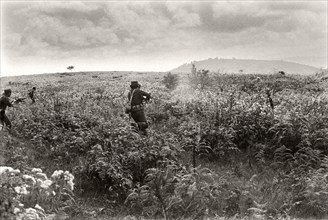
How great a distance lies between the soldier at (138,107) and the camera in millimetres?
12125

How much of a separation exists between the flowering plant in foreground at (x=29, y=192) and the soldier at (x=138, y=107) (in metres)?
4.48

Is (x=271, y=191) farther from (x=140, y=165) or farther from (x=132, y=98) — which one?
(x=132, y=98)

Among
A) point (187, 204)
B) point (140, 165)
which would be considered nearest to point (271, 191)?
point (187, 204)

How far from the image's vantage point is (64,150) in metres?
11.0

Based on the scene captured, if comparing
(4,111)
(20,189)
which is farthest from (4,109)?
(20,189)

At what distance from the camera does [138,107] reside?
12141mm

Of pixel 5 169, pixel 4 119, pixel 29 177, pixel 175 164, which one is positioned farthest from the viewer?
pixel 4 119

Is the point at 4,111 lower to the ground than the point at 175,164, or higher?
higher

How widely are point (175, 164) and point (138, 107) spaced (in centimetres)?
313

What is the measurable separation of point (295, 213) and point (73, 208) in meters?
4.58

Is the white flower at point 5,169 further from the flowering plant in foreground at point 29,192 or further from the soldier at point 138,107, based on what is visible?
the soldier at point 138,107

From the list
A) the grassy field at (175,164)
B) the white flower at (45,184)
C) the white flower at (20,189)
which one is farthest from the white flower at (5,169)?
the white flower at (45,184)

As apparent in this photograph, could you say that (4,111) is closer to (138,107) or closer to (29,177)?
(138,107)

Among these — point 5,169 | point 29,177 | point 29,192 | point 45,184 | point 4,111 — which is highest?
point 4,111
